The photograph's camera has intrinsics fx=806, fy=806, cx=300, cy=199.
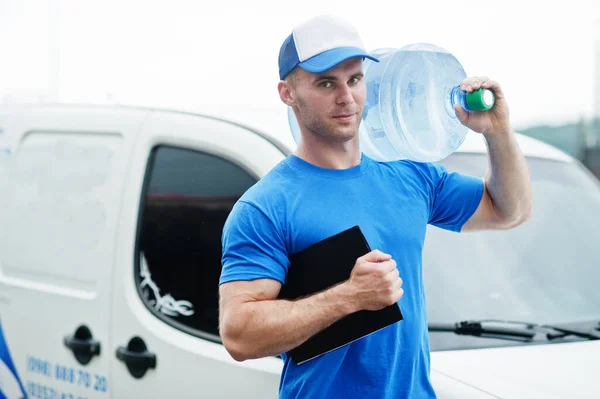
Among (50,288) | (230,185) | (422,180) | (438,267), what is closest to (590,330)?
(438,267)

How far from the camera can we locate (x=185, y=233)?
2898 mm

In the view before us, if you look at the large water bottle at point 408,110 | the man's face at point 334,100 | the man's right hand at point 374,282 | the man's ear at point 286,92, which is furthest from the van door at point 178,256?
the man's right hand at point 374,282

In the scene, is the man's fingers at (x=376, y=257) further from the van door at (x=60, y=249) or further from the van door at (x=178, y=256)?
the van door at (x=60, y=249)

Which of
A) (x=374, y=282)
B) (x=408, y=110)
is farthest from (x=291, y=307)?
(x=408, y=110)

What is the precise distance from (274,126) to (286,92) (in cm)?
69

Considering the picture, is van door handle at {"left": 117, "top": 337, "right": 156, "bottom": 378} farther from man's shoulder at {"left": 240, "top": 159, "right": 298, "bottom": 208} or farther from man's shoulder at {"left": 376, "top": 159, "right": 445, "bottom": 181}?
man's shoulder at {"left": 376, "top": 159, "right": 445, "bottom": 181}

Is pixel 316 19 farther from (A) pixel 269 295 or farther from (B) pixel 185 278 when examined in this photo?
(B) pixel 185 278

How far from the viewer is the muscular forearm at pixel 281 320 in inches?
70.8

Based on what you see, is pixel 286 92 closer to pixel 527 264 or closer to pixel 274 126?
pixel 274 126

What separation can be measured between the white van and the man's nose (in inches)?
25.2

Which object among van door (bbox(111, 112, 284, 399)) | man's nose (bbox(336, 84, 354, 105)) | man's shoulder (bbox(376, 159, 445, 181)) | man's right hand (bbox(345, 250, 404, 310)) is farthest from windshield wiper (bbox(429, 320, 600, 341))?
man's nose (bbox(336, 84, 354, 105))

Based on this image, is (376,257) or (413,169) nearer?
(376,257)

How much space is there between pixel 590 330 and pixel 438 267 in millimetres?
510

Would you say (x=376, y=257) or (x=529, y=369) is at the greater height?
(x=376, y=257)
